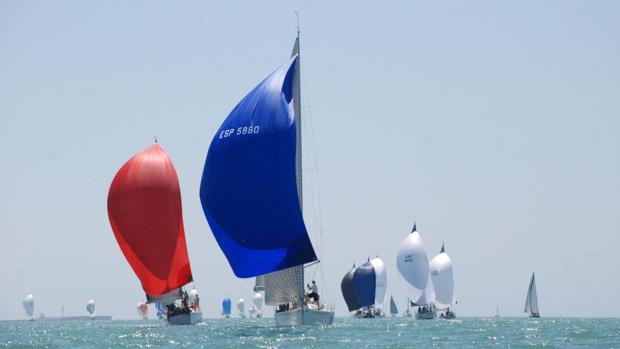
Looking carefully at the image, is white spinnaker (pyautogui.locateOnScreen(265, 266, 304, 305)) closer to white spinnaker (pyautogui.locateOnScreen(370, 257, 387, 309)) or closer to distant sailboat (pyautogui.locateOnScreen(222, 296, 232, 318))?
white spinnaker (pyautogui.locateOnScreen(370, 257, 387, 309))

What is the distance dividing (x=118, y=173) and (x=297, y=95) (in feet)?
39.3

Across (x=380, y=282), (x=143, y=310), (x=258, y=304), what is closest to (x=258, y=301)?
(x=258, y=304)

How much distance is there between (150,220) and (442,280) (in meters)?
51.4

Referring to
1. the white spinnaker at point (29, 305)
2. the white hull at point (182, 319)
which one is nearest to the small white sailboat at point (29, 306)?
the white spinnaker at point (29, 305)

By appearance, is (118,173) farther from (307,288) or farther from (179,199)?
(307,288)

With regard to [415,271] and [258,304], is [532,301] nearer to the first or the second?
[415,271]

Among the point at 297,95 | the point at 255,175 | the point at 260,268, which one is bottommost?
A: the point at 260,268

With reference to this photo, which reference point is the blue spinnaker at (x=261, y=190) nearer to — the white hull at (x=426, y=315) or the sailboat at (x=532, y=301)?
the white hull at (x=426, y=315)

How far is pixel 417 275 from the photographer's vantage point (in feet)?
331

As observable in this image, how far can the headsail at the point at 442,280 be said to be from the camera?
338 feet

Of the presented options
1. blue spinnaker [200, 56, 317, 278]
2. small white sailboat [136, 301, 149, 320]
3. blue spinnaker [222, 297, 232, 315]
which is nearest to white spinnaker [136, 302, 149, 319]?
small white sailboat [136, 301, 149, 320]

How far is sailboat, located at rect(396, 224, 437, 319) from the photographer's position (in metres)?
101

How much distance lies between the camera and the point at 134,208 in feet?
188

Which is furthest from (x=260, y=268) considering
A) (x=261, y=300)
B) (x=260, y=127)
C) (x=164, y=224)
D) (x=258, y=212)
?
(x=261, y=300)
